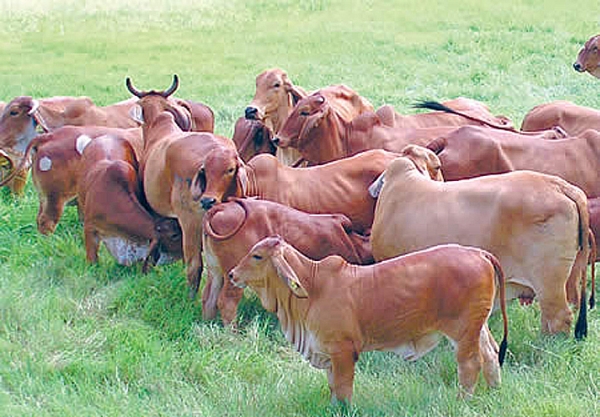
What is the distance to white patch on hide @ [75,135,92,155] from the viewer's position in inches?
274

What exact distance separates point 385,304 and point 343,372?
352mm

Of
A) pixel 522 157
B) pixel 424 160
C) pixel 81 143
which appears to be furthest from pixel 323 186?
pixel 81 143

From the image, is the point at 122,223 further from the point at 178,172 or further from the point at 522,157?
the point at 522,157

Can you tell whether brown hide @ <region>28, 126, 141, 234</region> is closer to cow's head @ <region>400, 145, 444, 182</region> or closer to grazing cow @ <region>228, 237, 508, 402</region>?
cow's head @ <region>400, 145, 444, 182</region>

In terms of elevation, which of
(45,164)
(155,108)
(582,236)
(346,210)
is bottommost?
(45,164)

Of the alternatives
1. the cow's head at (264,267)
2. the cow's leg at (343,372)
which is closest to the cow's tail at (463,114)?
the cow's head at (264,267)

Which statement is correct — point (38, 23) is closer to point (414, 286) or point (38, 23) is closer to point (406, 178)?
point (406, 178)

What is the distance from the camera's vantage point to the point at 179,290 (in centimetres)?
593

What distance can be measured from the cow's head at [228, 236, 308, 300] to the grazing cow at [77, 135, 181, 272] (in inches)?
66.1

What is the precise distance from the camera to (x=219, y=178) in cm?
554

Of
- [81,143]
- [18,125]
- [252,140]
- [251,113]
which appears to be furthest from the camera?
[18,125]

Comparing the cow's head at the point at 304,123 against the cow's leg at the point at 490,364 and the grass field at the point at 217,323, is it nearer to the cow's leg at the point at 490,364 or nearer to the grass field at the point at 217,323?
the grass field at the point at 217,323

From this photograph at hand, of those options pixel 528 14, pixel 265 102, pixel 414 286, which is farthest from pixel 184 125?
pixel 528 14

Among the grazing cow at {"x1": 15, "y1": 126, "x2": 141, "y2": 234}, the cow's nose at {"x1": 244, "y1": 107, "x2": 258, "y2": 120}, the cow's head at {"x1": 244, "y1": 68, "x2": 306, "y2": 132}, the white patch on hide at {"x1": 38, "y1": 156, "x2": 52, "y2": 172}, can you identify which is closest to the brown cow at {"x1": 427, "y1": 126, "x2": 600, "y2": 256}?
the cow's nose at {"x1": 244, "y1": 107, "x2": 258, "y2": 120}
